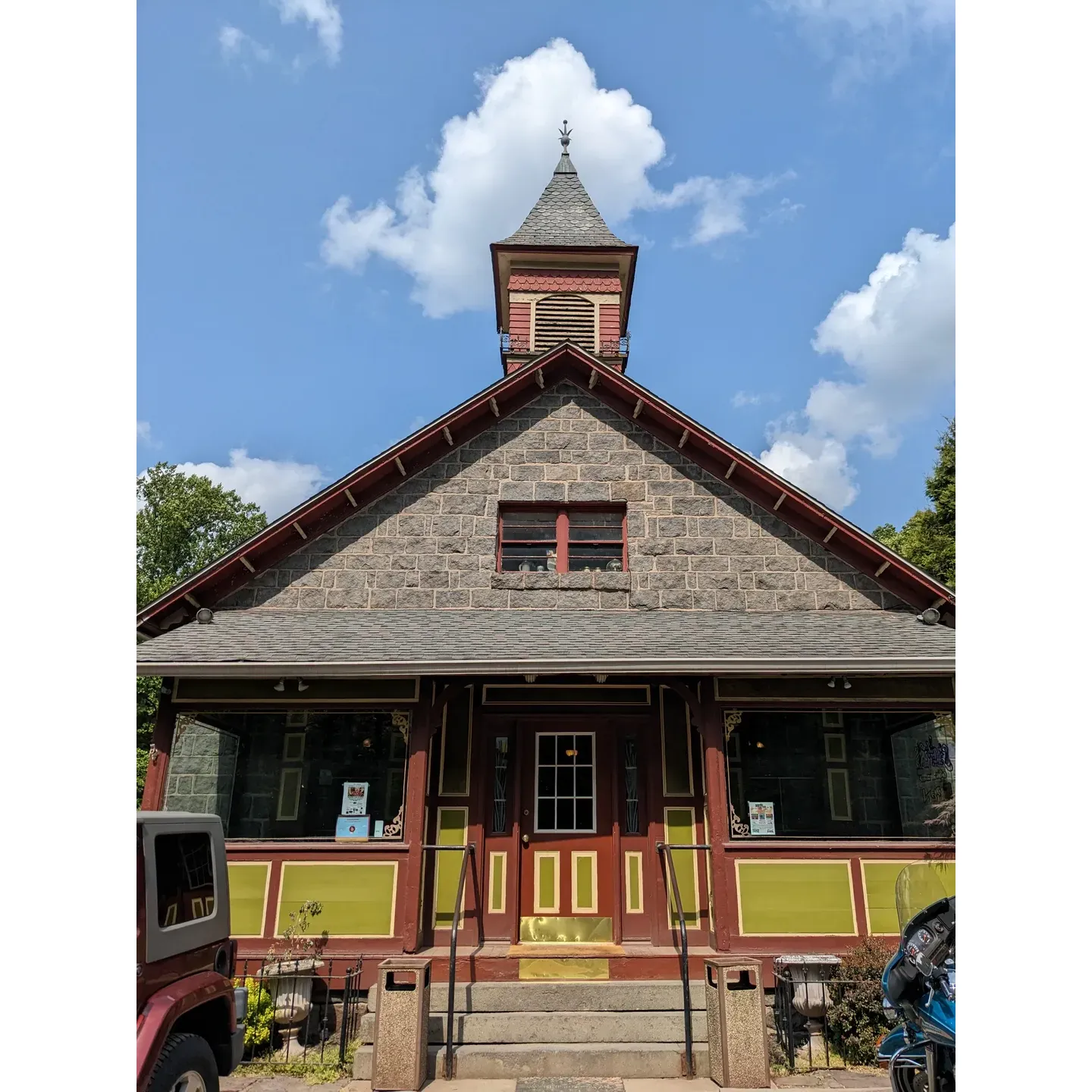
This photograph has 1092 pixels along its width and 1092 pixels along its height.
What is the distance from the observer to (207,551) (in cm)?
4350

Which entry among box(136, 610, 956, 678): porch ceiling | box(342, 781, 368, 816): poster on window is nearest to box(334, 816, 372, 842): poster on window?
box(342, 781, 368, 816): poster on window

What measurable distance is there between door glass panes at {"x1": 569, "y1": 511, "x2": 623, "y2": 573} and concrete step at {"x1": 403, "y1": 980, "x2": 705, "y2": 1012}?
221 inches

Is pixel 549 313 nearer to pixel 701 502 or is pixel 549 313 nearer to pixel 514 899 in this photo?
pixel 701 502

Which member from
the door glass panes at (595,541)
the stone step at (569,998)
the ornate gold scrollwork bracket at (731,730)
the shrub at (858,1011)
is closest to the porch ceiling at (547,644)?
the ornate gold scrollwork bracket at (731,730)

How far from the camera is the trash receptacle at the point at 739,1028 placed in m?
7.14

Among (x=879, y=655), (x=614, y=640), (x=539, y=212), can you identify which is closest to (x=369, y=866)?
(x=614, y=640)

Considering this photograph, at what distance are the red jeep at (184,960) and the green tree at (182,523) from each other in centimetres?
3730

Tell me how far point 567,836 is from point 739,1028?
351 centimetres

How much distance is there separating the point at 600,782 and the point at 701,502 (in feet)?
14.6

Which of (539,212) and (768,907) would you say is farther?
(539,212)

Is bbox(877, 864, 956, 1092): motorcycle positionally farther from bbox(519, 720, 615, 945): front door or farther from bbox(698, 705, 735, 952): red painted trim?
bbox(519, 720, 615, 945): front door

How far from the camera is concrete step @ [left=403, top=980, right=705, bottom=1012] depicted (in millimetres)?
8078

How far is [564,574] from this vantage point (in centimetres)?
1202

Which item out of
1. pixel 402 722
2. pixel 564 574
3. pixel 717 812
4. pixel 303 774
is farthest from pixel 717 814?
pixel 303 774
